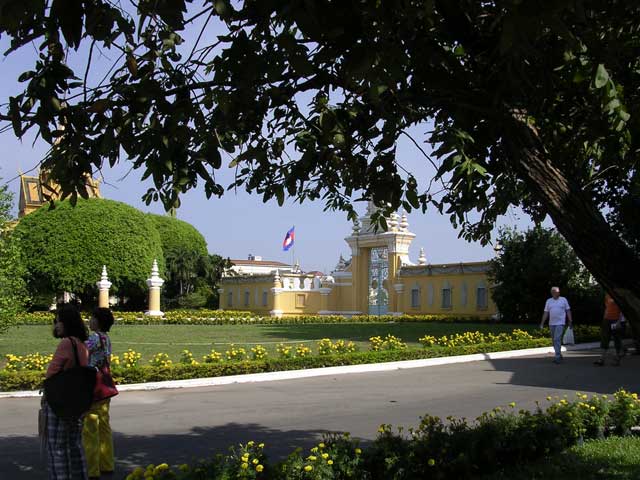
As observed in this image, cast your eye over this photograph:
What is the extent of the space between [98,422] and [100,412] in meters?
0.09

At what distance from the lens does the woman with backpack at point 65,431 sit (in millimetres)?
5516

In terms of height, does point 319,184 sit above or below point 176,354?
above

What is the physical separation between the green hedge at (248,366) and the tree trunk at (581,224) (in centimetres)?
988

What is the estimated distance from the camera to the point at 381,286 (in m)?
38.9

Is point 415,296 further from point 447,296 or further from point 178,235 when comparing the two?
point 178,235

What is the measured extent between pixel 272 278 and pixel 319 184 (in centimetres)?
3719

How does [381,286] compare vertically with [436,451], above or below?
above

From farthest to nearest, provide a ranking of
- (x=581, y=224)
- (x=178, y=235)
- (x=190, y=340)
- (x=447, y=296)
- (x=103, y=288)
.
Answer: (x=178, y=235) → (x=103, y=288) → (x=447, y=296) → (x=190, y=340) → (x=581, y=224)

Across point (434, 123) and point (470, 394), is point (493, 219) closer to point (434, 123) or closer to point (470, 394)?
point (434, 123)

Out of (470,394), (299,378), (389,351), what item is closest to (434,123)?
(470,394)

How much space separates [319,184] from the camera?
772 cm

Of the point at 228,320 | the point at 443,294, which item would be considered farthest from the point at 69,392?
the point at 443,294

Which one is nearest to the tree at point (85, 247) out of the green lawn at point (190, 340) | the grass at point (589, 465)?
the green lawn at point (190, 340)

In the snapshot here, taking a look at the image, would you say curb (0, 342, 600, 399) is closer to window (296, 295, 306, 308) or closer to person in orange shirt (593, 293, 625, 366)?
person in orange shirt (593, 293, 625, 366)
